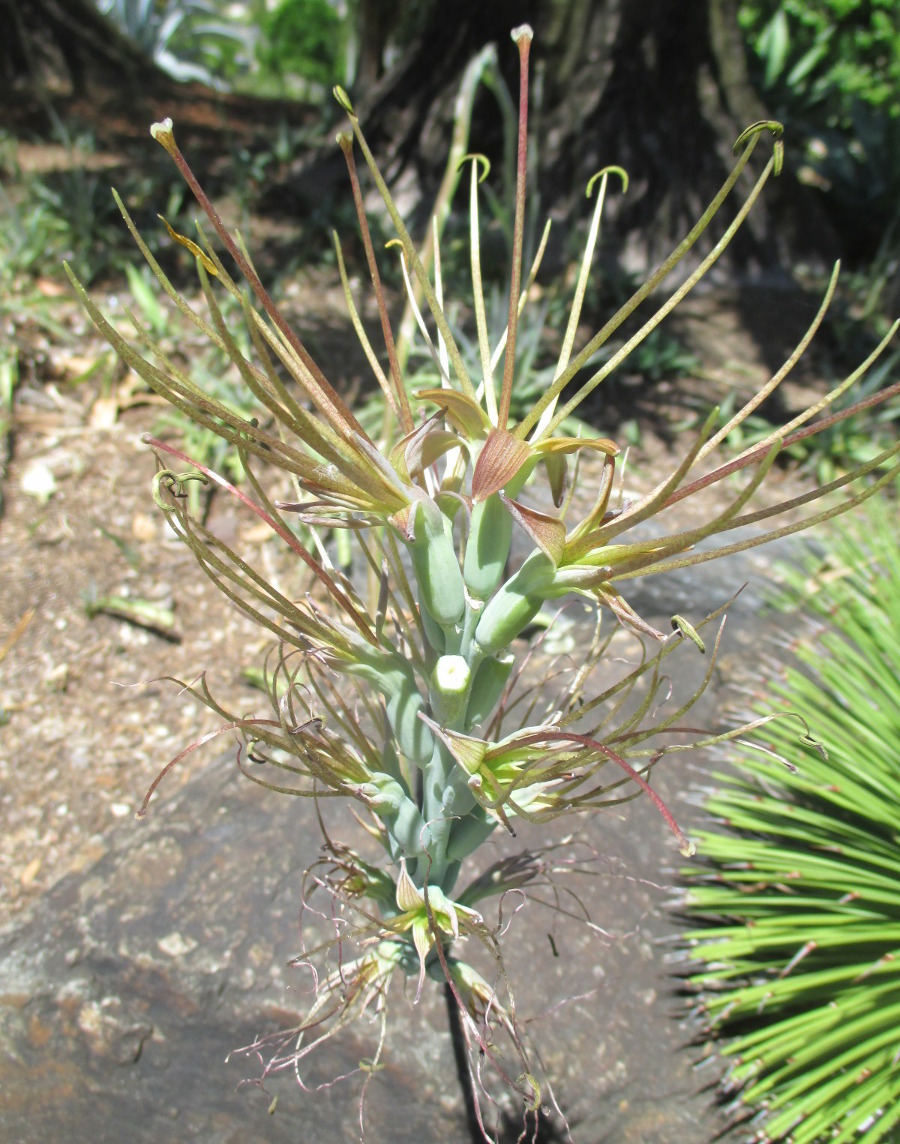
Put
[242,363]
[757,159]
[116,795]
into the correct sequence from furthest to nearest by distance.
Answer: [757,159], [116,795], [242,363]

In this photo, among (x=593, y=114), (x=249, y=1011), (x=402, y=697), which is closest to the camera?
(x=402, y=697)

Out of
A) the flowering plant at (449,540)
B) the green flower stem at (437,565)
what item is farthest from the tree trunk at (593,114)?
the green flower stem at (437,565)

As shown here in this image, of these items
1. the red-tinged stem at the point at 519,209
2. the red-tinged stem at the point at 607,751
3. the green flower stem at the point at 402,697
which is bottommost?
the green flower stem at the point at 402,697

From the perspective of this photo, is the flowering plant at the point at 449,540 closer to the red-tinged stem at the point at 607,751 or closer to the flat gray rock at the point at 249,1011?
the red-tinged stem at the point at 607,751

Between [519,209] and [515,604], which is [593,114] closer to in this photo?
[519,209]

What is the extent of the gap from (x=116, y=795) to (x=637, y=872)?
1.49 meters

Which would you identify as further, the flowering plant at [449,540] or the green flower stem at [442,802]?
the green flower stem at [442,802]

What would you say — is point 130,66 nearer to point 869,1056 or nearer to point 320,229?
point 320,229

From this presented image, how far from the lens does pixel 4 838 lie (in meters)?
2.38

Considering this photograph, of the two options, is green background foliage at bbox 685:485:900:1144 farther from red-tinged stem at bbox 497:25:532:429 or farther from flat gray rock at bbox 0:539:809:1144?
red-tinged stem at bbox 497:25:532:429

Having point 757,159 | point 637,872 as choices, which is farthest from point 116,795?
point 757,159

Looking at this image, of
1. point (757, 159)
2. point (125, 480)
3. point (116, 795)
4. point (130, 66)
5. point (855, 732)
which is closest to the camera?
point (855, 732)

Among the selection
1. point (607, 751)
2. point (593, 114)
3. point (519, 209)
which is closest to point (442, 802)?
point (607, 751)

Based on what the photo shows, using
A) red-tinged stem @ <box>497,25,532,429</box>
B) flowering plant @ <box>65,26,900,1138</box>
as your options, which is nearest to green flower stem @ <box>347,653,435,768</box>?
flowering plant @ <box>65,26,900,1138</box>
